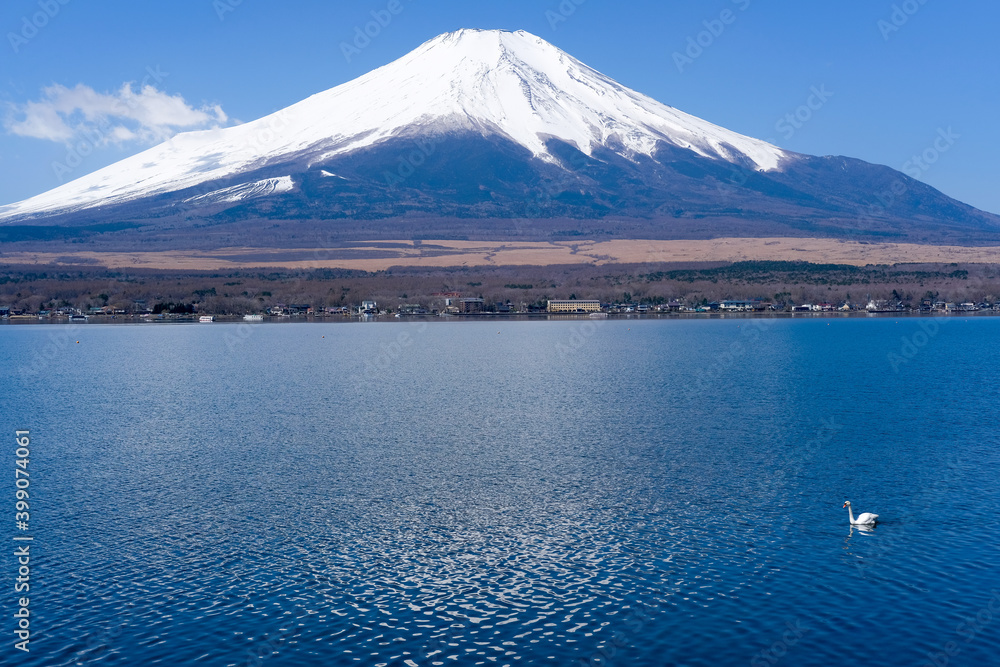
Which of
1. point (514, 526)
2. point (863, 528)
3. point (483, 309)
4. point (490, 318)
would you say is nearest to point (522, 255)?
point (483, 309)

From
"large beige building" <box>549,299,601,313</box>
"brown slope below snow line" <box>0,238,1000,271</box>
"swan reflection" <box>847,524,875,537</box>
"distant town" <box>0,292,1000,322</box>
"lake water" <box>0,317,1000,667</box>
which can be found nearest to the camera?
"lake water" <box>0,317,1000,667</box>

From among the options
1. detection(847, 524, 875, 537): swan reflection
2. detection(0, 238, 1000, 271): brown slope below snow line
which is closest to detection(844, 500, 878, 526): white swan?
detection(847, 524, 875, 537): swan reflection

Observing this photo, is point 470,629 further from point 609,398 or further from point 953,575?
point 609,398

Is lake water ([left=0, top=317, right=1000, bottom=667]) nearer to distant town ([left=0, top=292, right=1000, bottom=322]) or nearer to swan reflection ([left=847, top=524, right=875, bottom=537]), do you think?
swan reflection ([left=847, top=524, right=875, bottom=537])

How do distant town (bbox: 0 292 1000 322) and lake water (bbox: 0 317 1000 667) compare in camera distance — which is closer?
lake water (bbox: 0 317 1000 667)

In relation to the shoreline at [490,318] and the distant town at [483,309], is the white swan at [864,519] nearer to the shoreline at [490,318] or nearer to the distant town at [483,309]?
the shoreline at [490,318]

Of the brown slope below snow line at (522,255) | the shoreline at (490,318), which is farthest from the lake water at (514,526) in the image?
the brown slope below snow line at (522,255)

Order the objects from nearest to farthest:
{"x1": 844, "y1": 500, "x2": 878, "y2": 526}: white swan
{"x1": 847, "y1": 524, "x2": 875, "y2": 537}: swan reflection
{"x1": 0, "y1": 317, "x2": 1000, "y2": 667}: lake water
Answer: {"x1": 0, "y1": 317, "x2": 1000, "y2": 667}: lake water
{"x1": 847, "y1": 524, "x2": 875, "y2": 537}: swan reflection
{"x1": 844, "y1": 500, "x2": 878, "y2": 526}: white swan
